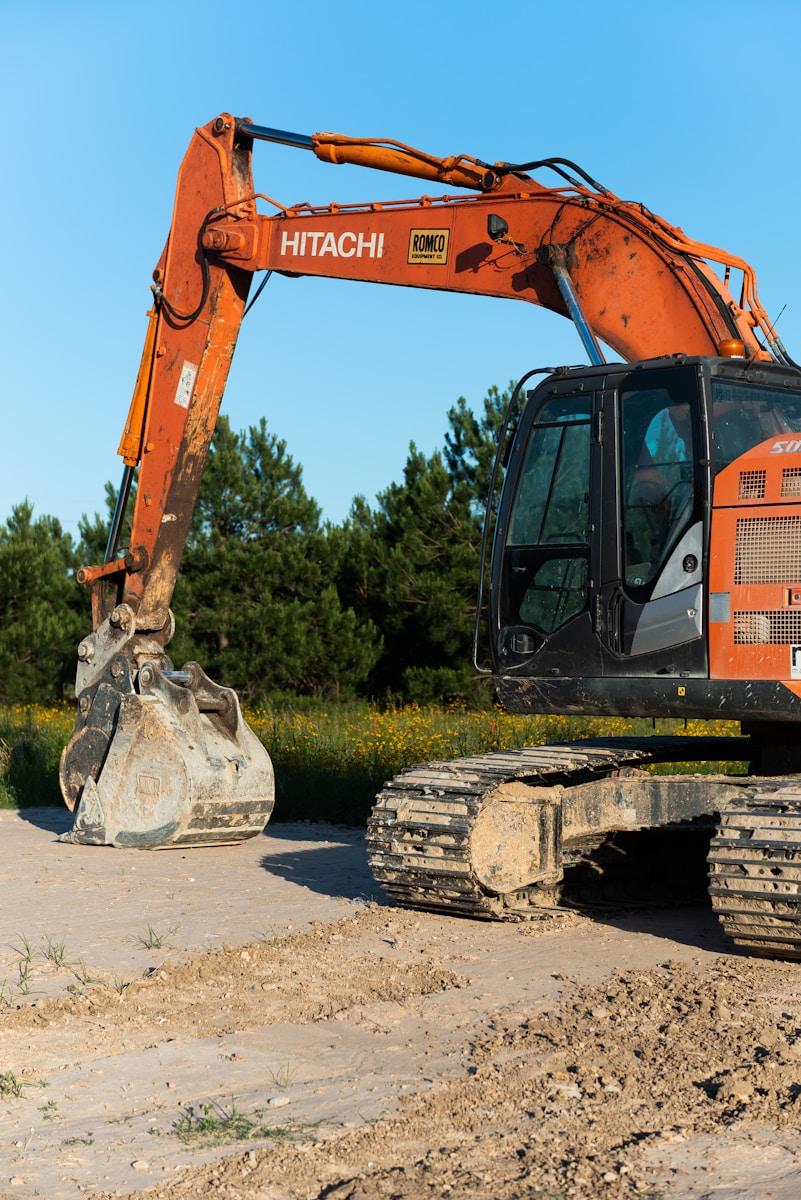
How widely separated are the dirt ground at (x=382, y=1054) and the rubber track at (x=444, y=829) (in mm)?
151

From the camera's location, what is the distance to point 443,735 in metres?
14.4

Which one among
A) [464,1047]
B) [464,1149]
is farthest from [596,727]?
[464,1149]

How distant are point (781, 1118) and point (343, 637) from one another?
19.5m

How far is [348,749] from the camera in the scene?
47.0 ft

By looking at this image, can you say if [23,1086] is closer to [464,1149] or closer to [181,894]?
[464,1149]

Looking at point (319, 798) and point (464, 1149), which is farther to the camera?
point (319, 798)

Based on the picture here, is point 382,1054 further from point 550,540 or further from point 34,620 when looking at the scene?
point 34,620

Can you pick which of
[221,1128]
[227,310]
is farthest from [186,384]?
[221,1128]

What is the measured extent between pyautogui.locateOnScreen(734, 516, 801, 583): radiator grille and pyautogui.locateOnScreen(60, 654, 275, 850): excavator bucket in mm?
4402

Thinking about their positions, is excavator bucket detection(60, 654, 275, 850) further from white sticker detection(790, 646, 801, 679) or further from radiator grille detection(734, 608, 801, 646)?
white sticker detection(790, 646, 801, 679)

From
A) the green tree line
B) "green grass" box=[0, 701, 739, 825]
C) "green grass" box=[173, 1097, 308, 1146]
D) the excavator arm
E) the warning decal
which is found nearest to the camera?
"green grass" box=[173, 1097, 308, 1146]

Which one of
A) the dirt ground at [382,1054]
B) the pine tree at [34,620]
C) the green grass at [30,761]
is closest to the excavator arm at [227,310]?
the dirt ground at [382,1054]

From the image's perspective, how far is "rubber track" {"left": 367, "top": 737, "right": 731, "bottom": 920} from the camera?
287 inches

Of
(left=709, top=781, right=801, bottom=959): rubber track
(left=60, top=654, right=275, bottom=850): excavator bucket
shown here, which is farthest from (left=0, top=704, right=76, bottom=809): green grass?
(left=709, top=781, right=801, bottom=959): rubber track
